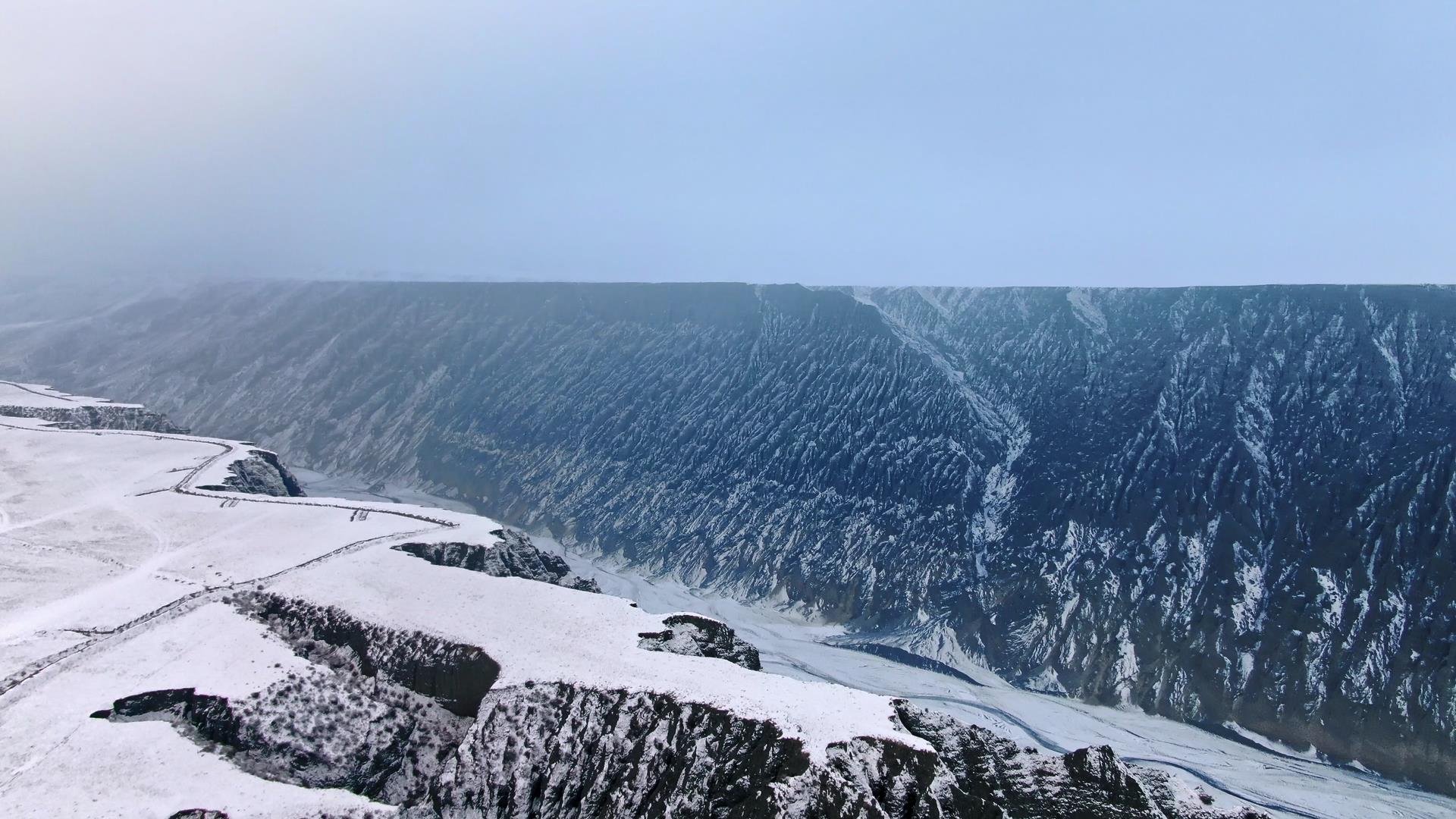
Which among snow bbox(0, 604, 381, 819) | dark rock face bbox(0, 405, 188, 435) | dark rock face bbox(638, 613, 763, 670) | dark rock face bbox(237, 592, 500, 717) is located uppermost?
dark rock face bbox(638, 613, 763, 670)

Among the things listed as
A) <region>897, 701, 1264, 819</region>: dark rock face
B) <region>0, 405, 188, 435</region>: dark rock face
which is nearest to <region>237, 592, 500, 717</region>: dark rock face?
<region>897, 701, 1264, 819</region>: dark rock face

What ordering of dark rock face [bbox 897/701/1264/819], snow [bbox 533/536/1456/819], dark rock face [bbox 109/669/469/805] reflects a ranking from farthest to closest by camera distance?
1. snow [bbox 533/536/1456/819]
2. dark rock face [bbox 109/669/469/805]
3. dark rock face [bbox 897/701/1264/819]

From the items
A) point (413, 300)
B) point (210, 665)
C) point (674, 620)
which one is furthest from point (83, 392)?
point (674, 620)

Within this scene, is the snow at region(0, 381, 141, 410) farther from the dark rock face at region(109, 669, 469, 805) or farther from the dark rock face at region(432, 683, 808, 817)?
the dark rock face at region(432, 683, 808, 817)

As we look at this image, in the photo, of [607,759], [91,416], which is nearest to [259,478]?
[91,416]

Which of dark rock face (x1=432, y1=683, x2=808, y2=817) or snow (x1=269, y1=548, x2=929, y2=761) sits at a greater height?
snow (x1=269, y1=548, x2=929, y2=761)

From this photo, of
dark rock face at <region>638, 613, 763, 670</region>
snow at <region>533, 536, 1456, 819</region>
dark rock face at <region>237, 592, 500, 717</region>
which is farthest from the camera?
snow at <region>533, 536, 1456, 819</region>
